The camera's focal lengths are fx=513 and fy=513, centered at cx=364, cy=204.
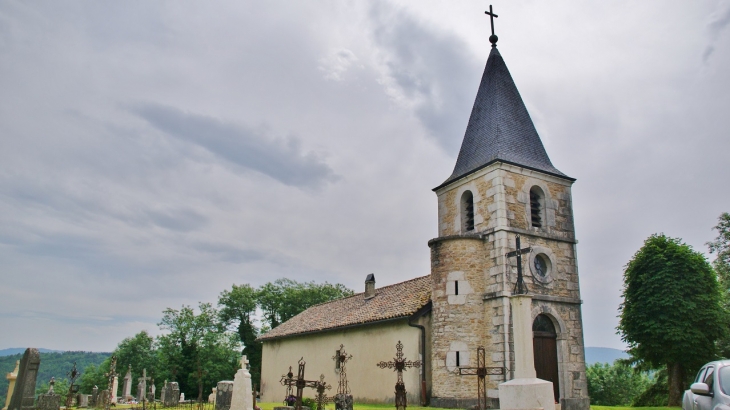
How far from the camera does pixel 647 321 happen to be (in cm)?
2142

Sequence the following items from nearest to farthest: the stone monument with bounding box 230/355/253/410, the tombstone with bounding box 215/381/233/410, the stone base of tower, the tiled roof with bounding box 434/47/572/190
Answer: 1. the stone base of tower
2. the stone monument with bounding box 230/355/253/410
3. the tombstone with bounding box 215/381/233/410
4. the tiled roof with bounding box 434/47/572/190

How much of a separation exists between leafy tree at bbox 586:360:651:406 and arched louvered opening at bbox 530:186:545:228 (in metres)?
28.2

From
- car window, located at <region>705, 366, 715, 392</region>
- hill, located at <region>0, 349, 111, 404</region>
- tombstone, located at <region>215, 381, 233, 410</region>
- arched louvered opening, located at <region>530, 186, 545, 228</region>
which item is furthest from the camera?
hill, located at <region>0, 349, 111, 404</region>

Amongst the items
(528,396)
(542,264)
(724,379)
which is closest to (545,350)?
(542,264)

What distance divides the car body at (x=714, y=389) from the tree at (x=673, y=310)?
13028 millimetres

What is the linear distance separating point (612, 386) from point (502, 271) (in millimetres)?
33452

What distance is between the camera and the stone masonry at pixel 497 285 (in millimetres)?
18859

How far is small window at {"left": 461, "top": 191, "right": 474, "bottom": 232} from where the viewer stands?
72.7 feet

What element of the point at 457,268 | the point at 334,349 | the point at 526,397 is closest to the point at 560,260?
the point at 457,268

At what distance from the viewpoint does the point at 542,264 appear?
819 inches

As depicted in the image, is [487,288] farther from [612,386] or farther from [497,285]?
[612,386]

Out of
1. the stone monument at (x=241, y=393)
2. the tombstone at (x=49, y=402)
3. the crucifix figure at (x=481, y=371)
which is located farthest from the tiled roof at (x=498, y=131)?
the tombstone at (x=49, y=402)

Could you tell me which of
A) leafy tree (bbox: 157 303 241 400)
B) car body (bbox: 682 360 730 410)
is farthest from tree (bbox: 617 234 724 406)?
leafy tree (bbox: 157 303 241 400)

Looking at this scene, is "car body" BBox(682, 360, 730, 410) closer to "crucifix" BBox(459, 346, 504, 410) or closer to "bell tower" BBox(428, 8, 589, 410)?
"crucifix" BBox(459, 346, 504, 410)
